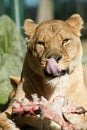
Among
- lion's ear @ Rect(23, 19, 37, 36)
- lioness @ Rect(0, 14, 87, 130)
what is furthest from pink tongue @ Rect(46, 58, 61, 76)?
lion's ear @ Rect(23, 19, 37, 36)

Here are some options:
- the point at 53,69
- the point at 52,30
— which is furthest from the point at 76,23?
the point at 53,69

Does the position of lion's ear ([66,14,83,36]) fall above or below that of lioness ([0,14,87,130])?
above

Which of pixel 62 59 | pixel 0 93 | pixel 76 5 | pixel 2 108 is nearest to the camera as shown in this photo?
pixel 62 59

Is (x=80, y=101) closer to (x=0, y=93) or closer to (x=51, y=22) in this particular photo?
(x=51, y=22)

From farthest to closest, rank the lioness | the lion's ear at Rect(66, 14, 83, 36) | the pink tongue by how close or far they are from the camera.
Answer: the lion's ear at Rect(66, 14, 83, 36), the lioness, the pink tongue

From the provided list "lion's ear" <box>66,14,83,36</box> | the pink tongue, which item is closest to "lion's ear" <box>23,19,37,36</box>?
"lion's ear" <box>66,14,83,36</box>

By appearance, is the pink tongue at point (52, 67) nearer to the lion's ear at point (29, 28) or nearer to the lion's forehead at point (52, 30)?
the lion's forehead at point (52, 30)

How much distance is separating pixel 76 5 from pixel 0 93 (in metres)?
6.38

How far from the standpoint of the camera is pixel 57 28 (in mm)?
3674

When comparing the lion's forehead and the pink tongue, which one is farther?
the lion's forehead

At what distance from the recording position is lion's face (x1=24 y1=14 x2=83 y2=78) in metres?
3.47

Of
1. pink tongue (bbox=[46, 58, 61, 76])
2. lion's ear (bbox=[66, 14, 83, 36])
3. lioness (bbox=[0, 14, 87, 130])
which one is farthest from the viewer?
lion's ear (bbox=[66, 14, 83, 36])

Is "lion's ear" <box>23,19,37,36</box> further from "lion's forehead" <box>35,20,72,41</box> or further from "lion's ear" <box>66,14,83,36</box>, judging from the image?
"lion's ear" <box>66,14,83,36</box>

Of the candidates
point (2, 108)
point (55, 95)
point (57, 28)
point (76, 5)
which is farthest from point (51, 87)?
point (76, 5)
